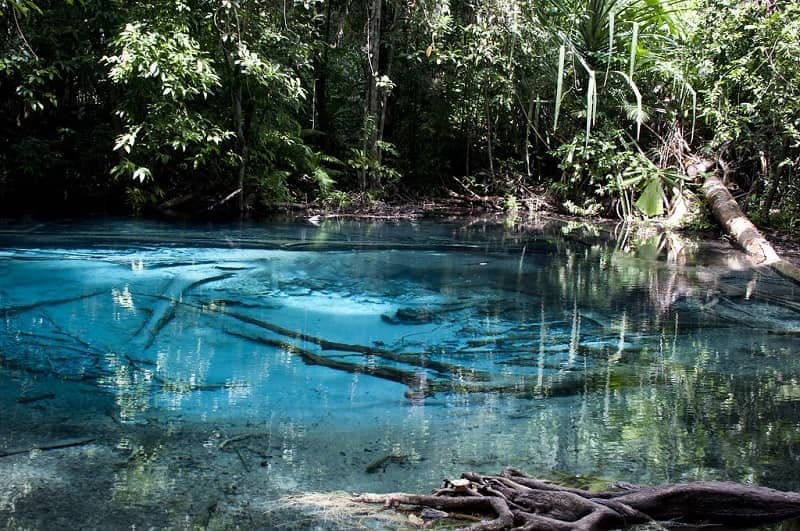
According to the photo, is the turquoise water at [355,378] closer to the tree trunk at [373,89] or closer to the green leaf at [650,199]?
the green leaf at [650,199]

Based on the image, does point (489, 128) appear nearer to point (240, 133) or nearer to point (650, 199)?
point (650, 199)

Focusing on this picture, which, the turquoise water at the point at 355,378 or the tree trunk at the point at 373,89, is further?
the tree trunk at the point at 373,89

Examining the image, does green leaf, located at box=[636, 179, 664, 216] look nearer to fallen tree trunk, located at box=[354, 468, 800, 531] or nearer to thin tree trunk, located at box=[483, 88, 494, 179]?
thin tree trunk, located at box=[483, 88, 494, 179]

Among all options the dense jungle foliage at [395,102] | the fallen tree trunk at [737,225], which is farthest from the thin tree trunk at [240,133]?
the fallen tree trunk at [737,225]

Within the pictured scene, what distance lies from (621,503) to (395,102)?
41.9 ft

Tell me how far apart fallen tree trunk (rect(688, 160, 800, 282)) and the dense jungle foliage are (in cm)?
38

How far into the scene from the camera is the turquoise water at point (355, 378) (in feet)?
8.43

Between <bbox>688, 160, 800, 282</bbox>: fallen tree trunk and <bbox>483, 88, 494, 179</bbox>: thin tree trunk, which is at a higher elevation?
<bbox>483, 88, 494, 179</bbox>: thin tree trunk

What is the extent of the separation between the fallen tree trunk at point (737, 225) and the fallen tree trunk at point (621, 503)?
4875mm

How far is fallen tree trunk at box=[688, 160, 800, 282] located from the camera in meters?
7.27

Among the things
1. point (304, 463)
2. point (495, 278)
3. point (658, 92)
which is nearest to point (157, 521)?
point (304, 463)

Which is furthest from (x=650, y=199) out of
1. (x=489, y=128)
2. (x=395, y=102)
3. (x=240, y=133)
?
(x=395, y=102)

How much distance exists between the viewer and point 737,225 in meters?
8.85

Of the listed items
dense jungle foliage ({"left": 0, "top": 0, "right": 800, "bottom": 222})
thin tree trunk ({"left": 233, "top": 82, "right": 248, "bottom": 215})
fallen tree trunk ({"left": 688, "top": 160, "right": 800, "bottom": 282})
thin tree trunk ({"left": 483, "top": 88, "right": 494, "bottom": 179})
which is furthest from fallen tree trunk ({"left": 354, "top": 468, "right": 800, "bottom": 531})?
thin tree trunk ({"left": 483, "top": 88, "right": 494, "bottom": 179})
